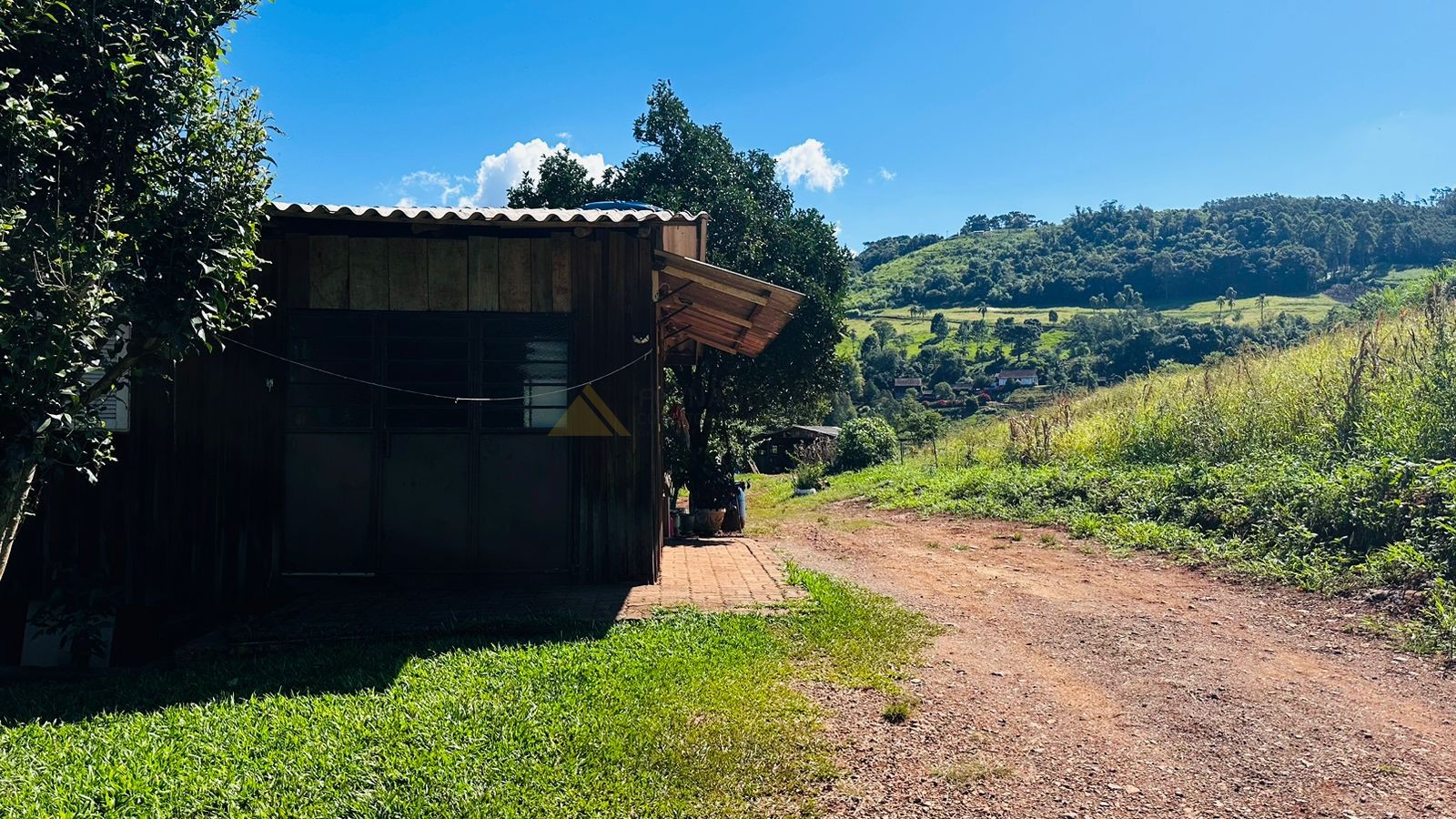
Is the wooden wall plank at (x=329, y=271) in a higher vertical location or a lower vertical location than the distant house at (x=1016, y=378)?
lower

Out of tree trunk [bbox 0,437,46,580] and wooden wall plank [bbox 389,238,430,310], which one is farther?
wooden wall plank [bbox 389,238,430,310]

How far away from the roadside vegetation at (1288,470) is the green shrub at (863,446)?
941 centimetres

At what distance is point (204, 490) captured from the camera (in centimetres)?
642

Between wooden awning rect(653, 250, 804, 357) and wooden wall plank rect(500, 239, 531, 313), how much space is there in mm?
1053

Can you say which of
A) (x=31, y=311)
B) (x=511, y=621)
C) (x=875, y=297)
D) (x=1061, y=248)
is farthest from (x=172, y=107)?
(x=1061, y=248)

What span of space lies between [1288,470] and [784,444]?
29.9 metres

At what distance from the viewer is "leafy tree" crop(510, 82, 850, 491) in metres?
18.8

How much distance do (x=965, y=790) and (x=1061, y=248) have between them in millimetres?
100010

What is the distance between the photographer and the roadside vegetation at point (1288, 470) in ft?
22.6

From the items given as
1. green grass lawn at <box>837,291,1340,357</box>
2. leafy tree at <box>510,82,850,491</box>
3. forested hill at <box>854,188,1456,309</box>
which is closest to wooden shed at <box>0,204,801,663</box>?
leafy tree at <box>510,82,850,491</box>

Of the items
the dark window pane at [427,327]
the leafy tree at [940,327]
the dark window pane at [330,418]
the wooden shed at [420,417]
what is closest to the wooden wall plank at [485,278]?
the wooden shed at [420,417]

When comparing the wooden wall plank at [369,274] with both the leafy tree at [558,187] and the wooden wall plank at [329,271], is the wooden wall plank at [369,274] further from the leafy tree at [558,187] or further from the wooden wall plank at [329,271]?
the leafy tree at [558,187]

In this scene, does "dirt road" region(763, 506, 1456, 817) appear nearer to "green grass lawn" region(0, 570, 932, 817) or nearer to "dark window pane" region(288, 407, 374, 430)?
"green grass lawn" region(0, 570, 932, 817)

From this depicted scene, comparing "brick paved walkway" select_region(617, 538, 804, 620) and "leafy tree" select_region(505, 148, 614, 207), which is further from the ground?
"leafy tree" select_region(505, 148, 614, 207)
